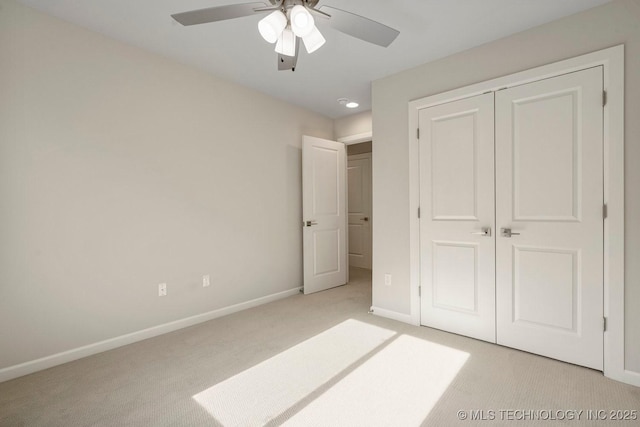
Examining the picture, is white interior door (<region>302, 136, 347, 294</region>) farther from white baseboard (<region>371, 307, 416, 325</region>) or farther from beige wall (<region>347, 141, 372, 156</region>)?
beige wall (<region>347, 141, 372, 156</region>)

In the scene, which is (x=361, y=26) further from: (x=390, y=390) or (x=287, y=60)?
(x=390, y=390)

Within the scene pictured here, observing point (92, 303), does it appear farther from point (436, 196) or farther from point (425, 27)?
point (425, 27)

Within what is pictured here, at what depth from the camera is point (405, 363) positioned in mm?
2170

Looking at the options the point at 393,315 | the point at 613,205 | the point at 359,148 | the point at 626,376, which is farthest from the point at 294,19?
the point at 359,148

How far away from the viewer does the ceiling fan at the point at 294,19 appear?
1.42m

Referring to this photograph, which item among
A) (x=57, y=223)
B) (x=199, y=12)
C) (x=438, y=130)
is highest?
(x=199, y=12)

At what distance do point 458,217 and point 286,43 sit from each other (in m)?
1.98

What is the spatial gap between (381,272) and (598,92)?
2239mm

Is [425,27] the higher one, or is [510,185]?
[425,27]

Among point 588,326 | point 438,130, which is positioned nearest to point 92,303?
point 438,130

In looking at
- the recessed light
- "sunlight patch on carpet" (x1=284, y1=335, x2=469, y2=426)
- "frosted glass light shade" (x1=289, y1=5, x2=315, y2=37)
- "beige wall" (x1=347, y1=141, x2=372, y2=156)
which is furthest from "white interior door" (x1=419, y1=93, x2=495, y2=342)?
"beige wall" (x1=347, y1=141, x2=372, y2=156)

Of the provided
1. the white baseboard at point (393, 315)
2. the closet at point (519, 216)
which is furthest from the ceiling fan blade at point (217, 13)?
the white baseboard at point (393, 315)

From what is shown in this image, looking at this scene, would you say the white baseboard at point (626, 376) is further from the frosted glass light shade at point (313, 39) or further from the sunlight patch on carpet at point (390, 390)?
the frosted glass light shade at point (313, 39)

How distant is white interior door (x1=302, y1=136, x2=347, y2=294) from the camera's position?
400 centimetres
